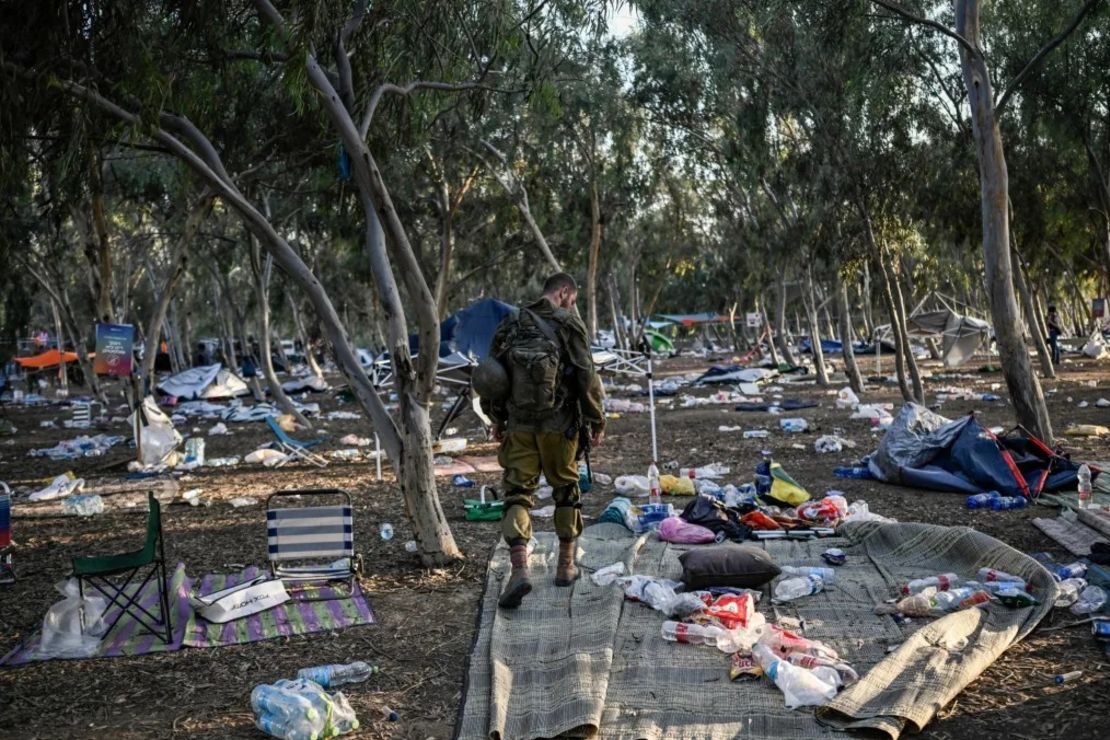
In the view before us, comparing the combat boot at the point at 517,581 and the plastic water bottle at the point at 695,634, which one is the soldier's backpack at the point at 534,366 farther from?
the plastic water bottle at the point at 695,634

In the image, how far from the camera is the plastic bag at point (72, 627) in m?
5.25

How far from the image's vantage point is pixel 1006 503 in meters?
8.06

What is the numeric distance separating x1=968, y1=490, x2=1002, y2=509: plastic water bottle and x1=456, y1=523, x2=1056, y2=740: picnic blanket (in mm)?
1877

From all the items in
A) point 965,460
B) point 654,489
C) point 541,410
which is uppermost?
point 541,410

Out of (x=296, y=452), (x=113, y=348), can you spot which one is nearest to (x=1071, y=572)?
(x=296, y=452)

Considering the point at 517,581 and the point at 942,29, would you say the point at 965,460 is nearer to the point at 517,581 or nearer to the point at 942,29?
the point at 942,29

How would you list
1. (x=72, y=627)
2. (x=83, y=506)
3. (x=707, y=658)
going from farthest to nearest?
1. (x=83, y=506)
2. (x=72, y=627)
3. (x=707, y=658)

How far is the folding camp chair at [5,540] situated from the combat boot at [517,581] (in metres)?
3.45

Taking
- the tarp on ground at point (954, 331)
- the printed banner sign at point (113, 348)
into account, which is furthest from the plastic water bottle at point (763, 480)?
the tarp on ground at point (954, 331)

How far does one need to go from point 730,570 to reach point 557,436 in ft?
4.04

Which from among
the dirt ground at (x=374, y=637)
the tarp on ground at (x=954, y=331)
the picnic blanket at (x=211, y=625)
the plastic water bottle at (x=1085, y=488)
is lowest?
the dirt ground at (x=374, y=637)

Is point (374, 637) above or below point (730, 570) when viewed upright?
below

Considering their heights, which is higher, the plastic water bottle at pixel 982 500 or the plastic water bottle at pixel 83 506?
the plastic water bottle at pixel 83 506

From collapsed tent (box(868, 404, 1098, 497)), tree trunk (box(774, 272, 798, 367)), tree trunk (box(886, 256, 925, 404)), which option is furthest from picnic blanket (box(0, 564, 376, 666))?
tree trunk (box(774, 272, 798, 367))
